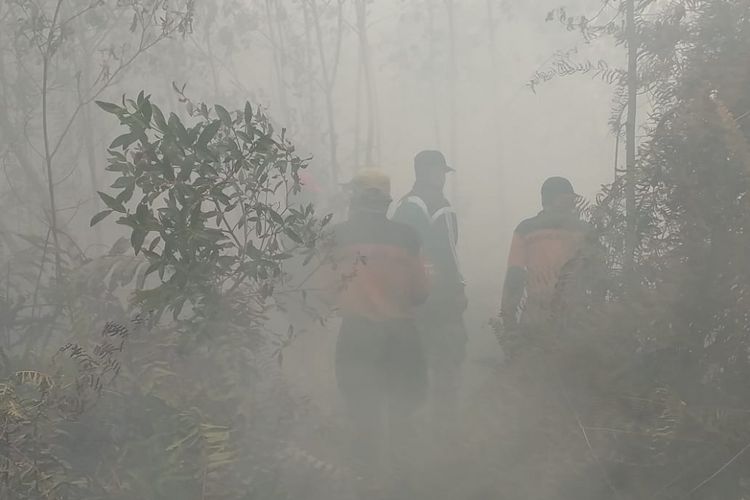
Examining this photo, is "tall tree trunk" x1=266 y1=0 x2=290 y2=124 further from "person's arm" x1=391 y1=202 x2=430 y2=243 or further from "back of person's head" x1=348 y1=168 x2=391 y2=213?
"person's arm" x1=391 y1=202 x2=430 y2=243

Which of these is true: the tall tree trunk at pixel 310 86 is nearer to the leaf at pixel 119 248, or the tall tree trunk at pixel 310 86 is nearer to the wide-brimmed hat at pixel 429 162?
the wide-brimmed hat at pixel 429 162

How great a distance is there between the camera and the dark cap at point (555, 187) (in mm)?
3805

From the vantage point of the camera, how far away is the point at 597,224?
9.76ft

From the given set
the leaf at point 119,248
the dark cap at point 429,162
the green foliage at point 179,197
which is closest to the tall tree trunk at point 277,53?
the dark cap at point 429,162

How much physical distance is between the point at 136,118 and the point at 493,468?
1875 mm

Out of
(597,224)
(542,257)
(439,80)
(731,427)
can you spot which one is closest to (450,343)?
(542,257)

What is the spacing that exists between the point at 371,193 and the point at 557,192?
106 centimetres

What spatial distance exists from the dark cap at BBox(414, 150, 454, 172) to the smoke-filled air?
0.08ft

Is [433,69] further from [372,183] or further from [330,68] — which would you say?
[372,183]

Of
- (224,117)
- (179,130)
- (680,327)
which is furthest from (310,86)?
(680,327)

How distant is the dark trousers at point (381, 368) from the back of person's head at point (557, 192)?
104 centimetres

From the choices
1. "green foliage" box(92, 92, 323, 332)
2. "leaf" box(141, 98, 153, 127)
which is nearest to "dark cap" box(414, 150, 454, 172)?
"green foliage" box(92, 92, 323, 332)

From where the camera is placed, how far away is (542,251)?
3.67 meters

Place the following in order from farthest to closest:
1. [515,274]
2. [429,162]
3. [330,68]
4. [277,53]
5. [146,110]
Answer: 1. [330,68]
2. [277,53]
3. [429,162]
4. [515,274]
5. [146,110]
